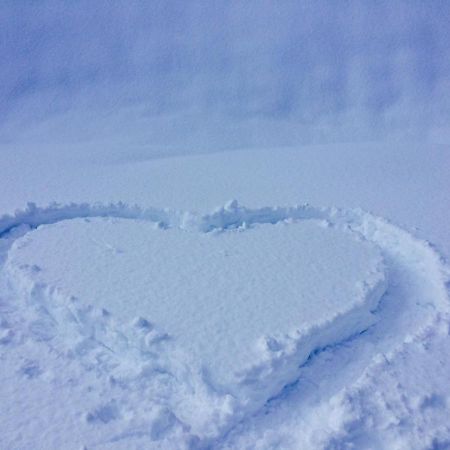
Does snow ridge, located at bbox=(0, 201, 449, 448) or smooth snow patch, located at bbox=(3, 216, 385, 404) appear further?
smooth snow patch, located at bbox=(3, 216, 385, 404)

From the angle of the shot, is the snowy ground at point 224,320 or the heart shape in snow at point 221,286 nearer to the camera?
the snowy ground at point 224,320

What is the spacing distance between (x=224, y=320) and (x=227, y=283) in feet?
1.02

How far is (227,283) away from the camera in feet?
8.87

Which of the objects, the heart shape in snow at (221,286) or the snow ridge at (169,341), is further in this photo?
the heart shape in snow at (221,286)

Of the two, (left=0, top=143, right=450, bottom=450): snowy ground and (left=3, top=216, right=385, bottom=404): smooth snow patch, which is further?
(left=3, top=216, right=385, bottom=404): smooth snow patch

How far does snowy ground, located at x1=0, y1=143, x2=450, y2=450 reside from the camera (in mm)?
2014

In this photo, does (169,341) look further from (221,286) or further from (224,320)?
(221,286)

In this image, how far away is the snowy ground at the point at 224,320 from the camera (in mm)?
2014

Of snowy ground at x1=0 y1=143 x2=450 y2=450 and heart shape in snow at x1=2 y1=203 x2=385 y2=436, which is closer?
snowy ground at x1=0 y1=143 x2=450 y2=450

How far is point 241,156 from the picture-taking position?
16.3 ft

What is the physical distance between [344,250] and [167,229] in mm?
1095

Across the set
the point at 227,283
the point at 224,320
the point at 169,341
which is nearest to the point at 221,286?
the point at 227,283

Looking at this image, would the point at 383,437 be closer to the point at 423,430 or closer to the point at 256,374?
the point at 423,430

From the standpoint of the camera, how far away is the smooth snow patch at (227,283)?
2250mm
